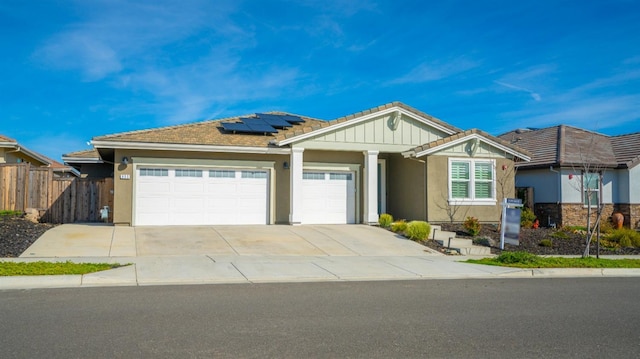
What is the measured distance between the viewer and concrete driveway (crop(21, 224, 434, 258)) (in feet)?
48.8

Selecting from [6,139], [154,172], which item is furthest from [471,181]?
[6,139]

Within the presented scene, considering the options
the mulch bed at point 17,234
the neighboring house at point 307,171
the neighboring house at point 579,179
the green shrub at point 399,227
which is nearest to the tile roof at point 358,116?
the neighboring house at point 307,171

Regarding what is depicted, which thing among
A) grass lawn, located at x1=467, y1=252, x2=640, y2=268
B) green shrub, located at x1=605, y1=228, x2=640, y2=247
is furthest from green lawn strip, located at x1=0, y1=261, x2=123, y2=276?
green shrub, located at x1=605, y1=228, x2=640, y2=247

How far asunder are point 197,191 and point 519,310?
13.7 metres

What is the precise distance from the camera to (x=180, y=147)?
19.4 metres

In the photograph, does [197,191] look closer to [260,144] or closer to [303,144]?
[260,144]

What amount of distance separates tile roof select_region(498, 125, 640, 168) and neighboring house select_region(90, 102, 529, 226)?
336 centimetres

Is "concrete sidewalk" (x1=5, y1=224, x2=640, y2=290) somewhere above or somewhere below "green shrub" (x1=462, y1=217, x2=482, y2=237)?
below

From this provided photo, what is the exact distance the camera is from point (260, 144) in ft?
67.3

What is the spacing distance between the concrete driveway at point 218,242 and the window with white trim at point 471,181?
11.2 feet

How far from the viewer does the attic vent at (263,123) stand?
21812 millimetres

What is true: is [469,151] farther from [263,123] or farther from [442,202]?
[263,123]

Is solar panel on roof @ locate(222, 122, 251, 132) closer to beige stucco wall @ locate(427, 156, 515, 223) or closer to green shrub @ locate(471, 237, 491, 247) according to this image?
beige stucco wall @ locate(427, 156, 515, 223)

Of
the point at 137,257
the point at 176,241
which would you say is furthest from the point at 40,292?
the point at 176,241
